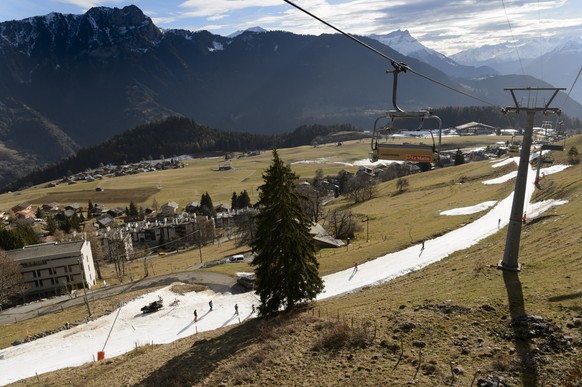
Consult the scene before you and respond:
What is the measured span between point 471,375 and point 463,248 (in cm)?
3382

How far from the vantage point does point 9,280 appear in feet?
209

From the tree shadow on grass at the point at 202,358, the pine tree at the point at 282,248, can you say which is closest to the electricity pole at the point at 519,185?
the pine tree at the point at 282,248

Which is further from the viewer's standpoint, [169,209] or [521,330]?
[169,209]

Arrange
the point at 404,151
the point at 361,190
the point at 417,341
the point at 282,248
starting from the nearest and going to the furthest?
the point at 404,151, the point at 417,341, the point at 282,248, the point at 361,190

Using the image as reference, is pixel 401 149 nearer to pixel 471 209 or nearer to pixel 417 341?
pixel 417 341

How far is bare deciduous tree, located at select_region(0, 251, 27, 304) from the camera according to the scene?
2469 inches

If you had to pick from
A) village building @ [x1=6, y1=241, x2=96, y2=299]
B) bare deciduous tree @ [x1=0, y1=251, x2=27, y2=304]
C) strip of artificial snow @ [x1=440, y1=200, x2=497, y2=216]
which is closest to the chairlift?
strip of artificial snow @ [x1=440, y1=200, x2=497, y2=216]

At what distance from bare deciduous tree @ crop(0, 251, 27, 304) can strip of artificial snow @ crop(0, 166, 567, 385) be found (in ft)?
89.9

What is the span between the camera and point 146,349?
3083 cm

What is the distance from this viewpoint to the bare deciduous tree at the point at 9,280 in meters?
62.7

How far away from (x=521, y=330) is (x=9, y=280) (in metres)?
71.1

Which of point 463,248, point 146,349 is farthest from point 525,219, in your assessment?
point 146,349

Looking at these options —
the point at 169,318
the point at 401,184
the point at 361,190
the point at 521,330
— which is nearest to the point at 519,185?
the point at 521,330

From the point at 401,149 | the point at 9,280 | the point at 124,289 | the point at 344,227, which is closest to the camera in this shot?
the point at 401,149
